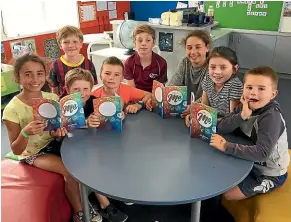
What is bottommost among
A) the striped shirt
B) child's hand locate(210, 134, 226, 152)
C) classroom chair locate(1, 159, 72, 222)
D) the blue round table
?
classroom chair locate(1, 159, 72, 222)

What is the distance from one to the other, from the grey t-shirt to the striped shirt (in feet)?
0.81

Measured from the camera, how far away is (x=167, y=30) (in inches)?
127

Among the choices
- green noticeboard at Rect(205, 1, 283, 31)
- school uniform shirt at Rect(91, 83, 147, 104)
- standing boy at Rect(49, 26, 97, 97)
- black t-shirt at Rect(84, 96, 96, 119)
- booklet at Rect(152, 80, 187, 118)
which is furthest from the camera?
green noticeboard at Rect(205, 1, 283, 31)

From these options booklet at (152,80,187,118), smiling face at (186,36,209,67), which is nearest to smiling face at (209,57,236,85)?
booklet at (152,80,187,118)

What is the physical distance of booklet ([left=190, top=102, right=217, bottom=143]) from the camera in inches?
56.1

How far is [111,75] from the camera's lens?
1852 mm

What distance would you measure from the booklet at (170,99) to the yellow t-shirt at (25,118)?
25.0 inches

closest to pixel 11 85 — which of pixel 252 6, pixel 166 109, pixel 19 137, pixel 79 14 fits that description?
pixel 79 14

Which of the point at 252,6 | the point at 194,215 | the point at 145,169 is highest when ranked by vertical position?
the point at 252,6

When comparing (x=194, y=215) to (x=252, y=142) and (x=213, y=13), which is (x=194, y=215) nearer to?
(x=252, y=142)

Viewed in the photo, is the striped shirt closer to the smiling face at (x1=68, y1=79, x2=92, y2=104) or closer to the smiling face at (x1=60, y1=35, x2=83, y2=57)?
the smiling face at (x1=68, y1=79, x2=92, y2=104)

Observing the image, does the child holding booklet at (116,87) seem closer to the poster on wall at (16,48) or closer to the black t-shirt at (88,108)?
the black t-shirt at (88,108)

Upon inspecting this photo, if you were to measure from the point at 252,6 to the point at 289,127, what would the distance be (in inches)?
80.6

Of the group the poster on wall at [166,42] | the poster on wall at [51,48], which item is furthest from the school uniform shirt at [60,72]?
the poster on wall at [51,48]
